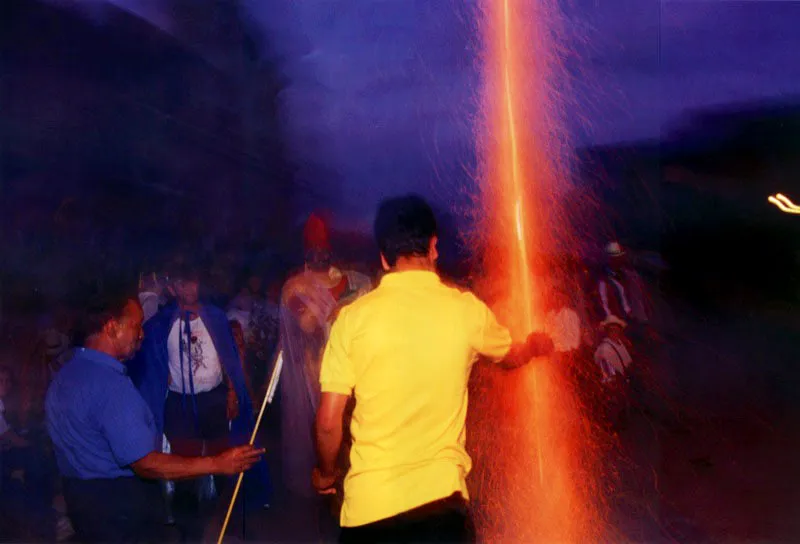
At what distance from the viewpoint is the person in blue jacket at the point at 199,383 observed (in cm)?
483

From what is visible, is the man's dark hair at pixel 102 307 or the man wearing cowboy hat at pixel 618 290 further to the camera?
the man wearing cowboy hat at pixel 618 290

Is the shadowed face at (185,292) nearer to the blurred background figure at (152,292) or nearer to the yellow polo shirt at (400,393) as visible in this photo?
the blurred background figure at (152,292)

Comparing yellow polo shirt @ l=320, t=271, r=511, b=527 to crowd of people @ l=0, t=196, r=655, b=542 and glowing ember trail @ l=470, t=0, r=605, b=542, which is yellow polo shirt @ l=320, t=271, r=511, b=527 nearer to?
crowd of people @ l=0, t=196, r=655, b=542

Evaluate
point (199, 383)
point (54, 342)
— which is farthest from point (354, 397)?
point (54, 342)

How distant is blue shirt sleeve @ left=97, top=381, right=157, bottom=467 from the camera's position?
110 inches

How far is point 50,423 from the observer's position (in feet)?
9.61

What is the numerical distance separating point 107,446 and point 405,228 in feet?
4.57

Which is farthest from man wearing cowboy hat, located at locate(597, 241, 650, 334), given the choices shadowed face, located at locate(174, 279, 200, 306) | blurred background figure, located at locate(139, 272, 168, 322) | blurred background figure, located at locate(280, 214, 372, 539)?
blurred background figure, located at locate(139, 272, 168, 322)

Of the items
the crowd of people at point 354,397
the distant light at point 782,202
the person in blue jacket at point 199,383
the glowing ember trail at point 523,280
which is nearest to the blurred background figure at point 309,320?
the crowd of people at point 354,397

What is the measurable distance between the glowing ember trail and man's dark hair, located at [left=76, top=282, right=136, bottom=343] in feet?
9.09

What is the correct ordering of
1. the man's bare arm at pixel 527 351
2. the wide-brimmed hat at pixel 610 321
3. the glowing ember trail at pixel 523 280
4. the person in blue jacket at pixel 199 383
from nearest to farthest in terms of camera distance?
1. the man's bare arm at pixel 527 351
2. the person in blue jacket at pixel 199 383
3. the glowing ember trail at pixel 523 280
4. the wide-brimmed hat at pixel 610 321

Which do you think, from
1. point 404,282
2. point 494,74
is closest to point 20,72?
point 494,74

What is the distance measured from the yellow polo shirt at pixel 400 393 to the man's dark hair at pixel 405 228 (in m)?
0.15

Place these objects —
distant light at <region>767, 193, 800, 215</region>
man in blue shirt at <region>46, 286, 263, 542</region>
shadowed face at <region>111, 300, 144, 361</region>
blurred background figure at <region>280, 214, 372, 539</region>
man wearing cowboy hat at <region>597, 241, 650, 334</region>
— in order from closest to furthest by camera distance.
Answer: man in blue shirt at <region>46, 286, 263, 542</region> → shadowed face at <region>111, 300, 144, 361</region> → blurred background figure at <region>280, 214, 372, 539</region> → man wearing cowboy hat at <region>597, 241, 650, 334</region> → distant light at <region>767, 193, 800, 215</region>
